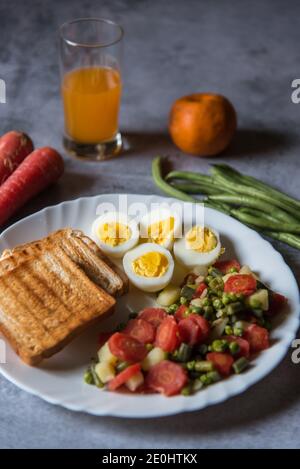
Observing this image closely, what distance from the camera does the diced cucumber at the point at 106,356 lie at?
3.78 meters

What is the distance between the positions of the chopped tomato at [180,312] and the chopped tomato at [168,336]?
0.15 meters

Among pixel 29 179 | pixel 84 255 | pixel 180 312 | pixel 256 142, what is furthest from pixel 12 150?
pixel 180 312

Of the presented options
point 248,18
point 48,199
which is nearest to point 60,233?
point 48,199

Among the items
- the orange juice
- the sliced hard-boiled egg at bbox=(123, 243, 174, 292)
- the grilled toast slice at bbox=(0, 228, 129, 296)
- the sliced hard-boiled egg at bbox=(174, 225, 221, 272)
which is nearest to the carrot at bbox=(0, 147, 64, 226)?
the orange juice

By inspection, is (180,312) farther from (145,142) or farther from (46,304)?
(145,142)

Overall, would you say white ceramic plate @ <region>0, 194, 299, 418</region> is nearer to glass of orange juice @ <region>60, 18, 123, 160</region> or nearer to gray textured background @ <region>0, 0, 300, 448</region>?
gray textured background @ <region>0, 0, 300, 448</region>

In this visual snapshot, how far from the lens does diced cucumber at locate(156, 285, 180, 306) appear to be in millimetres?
4295

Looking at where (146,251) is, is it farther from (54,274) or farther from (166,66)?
(166,66)

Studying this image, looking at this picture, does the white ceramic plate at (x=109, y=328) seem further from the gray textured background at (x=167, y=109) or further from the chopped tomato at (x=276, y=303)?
the gray textured background at (x=167, y=109)

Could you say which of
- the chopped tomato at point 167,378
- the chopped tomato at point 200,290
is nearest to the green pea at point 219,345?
the chopped tomato at point 167,378

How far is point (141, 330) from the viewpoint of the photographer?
3969 millimetres

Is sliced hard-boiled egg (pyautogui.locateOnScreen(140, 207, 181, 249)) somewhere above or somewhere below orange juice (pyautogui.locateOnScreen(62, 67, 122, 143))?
below

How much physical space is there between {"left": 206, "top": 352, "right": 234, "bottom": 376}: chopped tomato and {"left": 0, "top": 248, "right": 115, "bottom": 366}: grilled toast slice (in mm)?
655
